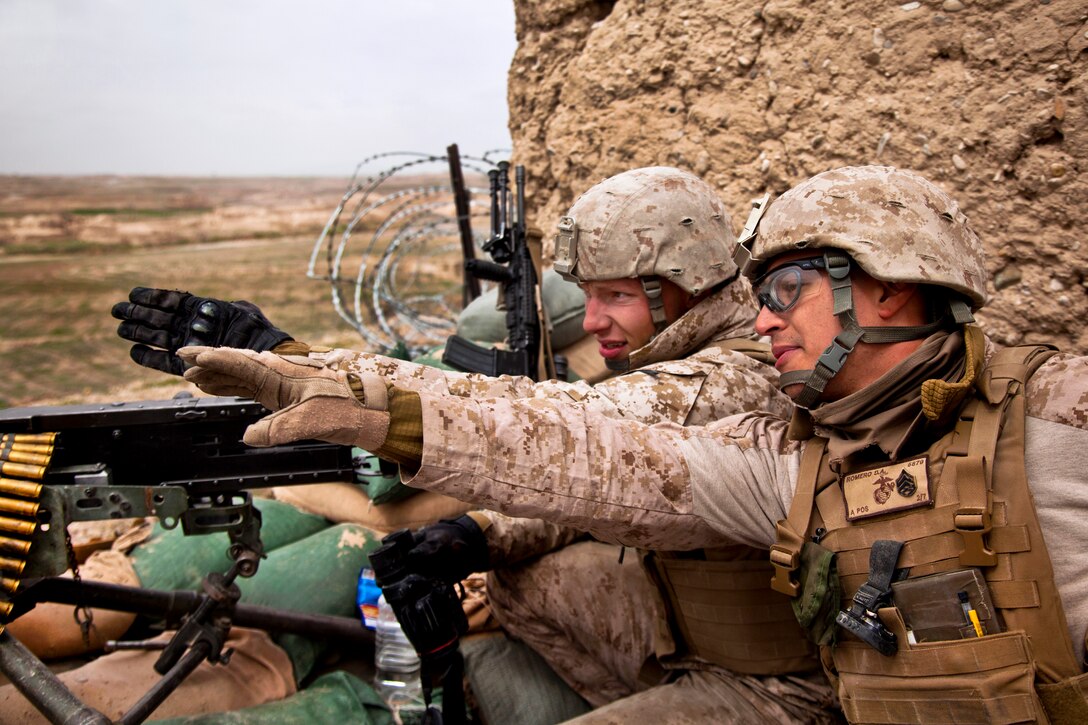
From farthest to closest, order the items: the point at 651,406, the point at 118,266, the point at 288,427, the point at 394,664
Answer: the point at 118,266, the point at 394,664, the point at 651,406, the point at 288,427

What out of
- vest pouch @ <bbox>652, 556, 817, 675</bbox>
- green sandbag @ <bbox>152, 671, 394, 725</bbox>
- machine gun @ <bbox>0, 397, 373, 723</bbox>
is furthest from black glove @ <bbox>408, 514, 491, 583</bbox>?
vest pouch @ <bbox>652, 556, 817, 675</bbox>

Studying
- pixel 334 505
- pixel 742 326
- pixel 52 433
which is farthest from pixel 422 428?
pixel 334 505

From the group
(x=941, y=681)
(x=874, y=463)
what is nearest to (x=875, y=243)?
(x=874, y=463)

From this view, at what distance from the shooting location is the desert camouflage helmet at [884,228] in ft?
6.05

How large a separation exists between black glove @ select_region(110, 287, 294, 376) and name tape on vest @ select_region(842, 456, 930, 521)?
1496 mm

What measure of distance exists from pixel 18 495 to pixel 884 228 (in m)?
2.37

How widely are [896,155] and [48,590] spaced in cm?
362

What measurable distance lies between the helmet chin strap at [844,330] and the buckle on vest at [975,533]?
0.40 m

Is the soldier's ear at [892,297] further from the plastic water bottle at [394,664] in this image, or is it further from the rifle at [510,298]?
the rifle at [510,298]

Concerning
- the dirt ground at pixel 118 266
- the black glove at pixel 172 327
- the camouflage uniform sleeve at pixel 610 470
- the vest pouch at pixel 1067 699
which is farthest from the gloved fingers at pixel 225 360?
the dirt ground at pixel 118 266

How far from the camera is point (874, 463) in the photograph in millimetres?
1860

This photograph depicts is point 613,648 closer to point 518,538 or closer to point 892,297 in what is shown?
point 518,538

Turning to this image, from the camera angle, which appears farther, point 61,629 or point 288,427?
point 61,629

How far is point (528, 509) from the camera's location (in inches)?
71.5
